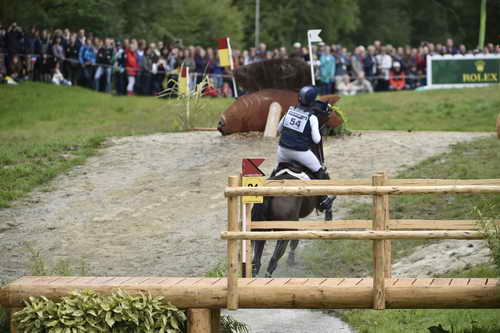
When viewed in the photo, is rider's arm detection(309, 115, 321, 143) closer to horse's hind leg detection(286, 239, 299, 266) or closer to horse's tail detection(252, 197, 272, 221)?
horse's tail detection(252, 197, 272, 221)

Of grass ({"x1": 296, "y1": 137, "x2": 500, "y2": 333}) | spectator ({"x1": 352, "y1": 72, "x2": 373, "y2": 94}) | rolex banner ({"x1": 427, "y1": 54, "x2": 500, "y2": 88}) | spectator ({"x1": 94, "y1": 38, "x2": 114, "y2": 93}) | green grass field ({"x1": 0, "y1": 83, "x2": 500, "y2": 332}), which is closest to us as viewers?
grass ({"x1": 296, "y1": 137, "x2": 500, "y2": 333})

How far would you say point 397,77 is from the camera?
35906mm

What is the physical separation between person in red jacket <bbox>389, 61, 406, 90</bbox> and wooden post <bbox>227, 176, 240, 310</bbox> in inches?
1035

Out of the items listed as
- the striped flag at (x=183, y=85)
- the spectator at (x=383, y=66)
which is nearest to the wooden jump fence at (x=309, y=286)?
the striped flag at (x=183, y=85)

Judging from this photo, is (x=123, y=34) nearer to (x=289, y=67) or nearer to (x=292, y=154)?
(x=289, y=67)

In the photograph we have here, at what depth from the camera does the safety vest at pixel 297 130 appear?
49.6 ft

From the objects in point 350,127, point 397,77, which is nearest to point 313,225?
point 350,127

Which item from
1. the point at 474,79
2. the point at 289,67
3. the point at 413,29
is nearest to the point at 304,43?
the point at 413,29

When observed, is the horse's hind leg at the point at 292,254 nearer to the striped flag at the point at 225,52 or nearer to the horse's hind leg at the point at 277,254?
the horse's hind leg at the point at 277,254

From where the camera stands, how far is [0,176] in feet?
69.7

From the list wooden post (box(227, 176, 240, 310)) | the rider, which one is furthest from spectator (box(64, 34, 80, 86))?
wooden post (box(227, 176, 240, 310))

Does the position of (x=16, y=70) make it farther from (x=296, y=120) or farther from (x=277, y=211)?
(x=277, y=211)

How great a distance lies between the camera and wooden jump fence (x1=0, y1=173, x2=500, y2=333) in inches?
392

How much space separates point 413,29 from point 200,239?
5336 centimetres
